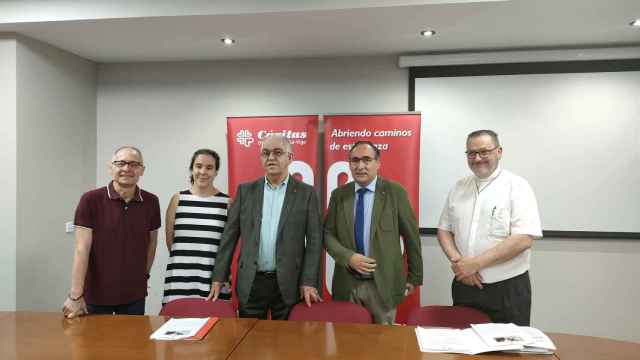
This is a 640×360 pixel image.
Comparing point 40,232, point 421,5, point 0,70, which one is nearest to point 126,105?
point 0,70

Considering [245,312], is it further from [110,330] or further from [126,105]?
[126,105]

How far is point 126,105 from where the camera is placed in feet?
14.4

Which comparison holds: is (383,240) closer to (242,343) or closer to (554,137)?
(242,343)

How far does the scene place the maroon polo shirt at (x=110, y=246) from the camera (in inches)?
99.8

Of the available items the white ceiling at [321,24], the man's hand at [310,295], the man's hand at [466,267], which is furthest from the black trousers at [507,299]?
the white ceiling at [321,24]

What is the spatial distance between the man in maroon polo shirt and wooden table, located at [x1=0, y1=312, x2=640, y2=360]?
1.36ft

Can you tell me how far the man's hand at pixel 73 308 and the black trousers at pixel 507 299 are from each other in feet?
7.50

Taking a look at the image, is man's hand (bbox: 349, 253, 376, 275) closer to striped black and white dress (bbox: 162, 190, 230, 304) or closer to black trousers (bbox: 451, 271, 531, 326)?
black trousers (bbox: 451, 271, 531, 326)

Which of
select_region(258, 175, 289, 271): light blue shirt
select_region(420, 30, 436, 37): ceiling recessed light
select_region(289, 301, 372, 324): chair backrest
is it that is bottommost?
select_region(289, 301, 372, 324): chair backrest

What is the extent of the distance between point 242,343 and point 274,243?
2.76ft

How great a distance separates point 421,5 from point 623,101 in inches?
88.2

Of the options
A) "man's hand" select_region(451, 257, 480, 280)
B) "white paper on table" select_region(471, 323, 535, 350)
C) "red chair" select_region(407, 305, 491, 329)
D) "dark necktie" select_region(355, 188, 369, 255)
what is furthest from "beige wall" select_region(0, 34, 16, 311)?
"white paper on table" select_region(471, 323, 535, 350)

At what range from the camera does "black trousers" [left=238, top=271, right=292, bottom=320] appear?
2596mm

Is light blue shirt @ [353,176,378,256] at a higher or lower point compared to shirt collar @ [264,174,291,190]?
lower
